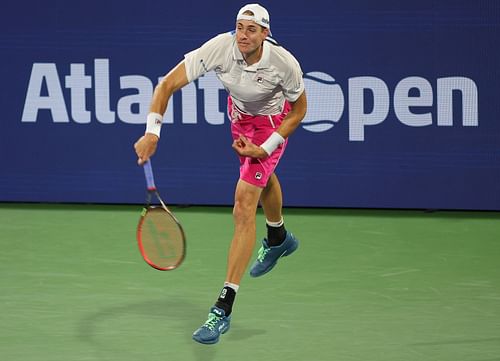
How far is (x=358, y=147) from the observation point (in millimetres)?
10203

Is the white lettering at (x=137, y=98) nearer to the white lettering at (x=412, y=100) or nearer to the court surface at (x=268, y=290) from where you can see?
the court surface at (x=268, y=290)

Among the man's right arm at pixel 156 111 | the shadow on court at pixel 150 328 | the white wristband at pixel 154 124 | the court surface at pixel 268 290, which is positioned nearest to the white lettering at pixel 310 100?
the court surface at pixel 268 290

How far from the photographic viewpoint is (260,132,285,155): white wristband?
6.70 metres

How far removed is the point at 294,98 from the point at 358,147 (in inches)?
135

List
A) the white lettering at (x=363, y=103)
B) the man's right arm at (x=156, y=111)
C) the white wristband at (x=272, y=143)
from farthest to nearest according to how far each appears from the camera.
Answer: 1. the white lettering at (x=363, y=103)
2. the white wristband at (x=272, y=143)
3. the man's right arm at (x=156, y=111)

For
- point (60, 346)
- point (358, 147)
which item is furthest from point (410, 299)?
point (358, 147)

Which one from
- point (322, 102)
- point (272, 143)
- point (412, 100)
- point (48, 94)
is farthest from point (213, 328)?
point (48, 94)

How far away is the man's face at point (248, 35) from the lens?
21.5ft

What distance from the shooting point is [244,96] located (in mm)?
7027

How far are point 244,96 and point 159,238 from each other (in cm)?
110

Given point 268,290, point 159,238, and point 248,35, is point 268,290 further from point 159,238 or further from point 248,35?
point 248,35

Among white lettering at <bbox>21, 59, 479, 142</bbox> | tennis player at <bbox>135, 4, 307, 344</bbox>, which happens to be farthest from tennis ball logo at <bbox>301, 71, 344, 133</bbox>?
tennis player at <bbox>135, 4, 307, 344</bbox>

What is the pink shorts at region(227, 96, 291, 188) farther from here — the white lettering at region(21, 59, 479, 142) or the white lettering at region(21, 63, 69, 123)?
the white lettering at region(21, 63, 69, 123)

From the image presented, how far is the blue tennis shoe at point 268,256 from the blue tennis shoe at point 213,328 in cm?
130
